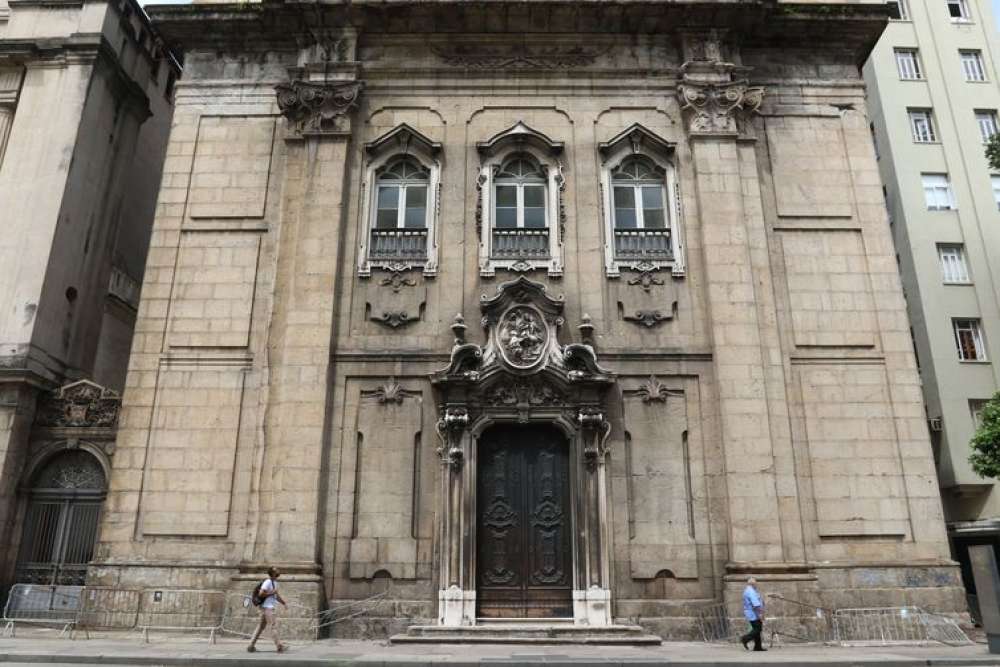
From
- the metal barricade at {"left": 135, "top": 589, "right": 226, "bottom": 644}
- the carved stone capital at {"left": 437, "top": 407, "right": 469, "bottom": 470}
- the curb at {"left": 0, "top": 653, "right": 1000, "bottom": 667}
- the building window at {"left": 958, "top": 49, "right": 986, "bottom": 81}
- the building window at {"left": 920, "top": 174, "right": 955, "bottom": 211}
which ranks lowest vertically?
the curb at {"left": 0, "top": 653, "right": 1000, "bottom": 667}

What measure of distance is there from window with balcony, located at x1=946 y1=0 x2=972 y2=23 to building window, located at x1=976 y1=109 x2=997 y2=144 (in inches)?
163

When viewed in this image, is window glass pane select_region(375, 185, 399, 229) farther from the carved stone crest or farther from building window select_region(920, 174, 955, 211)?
building window select_region(920, 174, 955, 211)

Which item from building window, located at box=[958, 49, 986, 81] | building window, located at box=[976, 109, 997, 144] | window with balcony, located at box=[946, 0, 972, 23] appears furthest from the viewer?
window with balcony, located at box=[946, 0, 972, 23]

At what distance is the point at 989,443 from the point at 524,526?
11.9 m

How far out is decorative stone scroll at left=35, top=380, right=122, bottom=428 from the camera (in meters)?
15.8

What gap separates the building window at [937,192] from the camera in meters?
26.5

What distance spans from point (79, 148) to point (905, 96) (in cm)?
2726

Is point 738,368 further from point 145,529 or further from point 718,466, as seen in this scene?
point 145,529

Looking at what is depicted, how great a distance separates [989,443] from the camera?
17.9m

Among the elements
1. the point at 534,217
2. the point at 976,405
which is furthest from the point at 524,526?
the point at 976,405

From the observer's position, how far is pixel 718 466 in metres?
14.2

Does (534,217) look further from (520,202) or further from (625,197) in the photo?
(625,197)

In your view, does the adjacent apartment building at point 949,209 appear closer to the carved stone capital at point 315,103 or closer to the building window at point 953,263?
the building window at point 953,263

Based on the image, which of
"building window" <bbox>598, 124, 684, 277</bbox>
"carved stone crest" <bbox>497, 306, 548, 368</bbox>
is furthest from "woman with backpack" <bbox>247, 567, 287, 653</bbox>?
"building window" <bbox>598, 124, 684, 277</bbox>
